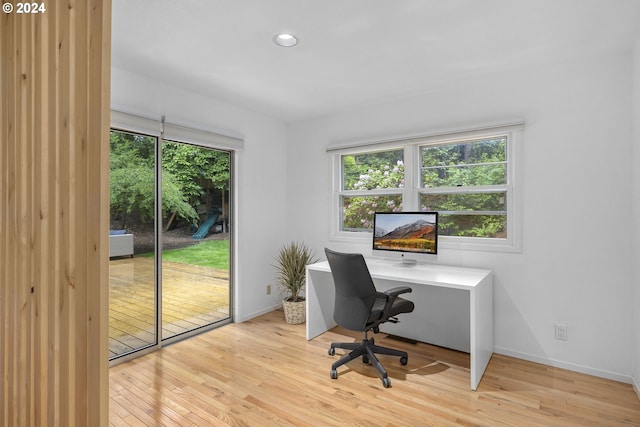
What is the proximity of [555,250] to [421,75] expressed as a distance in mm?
1785

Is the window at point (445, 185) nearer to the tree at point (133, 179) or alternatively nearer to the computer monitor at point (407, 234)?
the computer monitor at point (407, 234)

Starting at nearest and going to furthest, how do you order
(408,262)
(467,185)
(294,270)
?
1. (467,185)
2. (408,262)
3. (294,270)

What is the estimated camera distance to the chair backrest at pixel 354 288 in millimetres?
2477

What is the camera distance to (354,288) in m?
2.54

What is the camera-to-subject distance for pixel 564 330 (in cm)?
267

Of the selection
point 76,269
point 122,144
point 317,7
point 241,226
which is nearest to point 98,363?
point 76,269

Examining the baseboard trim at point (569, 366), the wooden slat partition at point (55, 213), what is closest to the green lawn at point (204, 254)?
the wooden slat partition at point (55, 213)

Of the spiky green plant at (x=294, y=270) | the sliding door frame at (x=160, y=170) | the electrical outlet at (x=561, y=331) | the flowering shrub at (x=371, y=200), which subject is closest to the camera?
the electrical outlet at (x=561, y=331)

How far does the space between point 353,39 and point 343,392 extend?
240 centimetres

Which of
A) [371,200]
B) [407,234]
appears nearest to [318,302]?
[407,234]

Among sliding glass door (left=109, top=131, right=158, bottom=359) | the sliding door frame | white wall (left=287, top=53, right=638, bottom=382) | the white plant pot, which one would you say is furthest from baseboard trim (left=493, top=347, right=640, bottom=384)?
sliding glass door (left=109, top=131, right=158, bottom=359)

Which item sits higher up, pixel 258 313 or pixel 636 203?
pixel 636 203

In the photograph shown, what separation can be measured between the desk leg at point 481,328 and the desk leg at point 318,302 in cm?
146

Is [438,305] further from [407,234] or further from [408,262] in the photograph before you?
[407,234]
